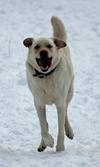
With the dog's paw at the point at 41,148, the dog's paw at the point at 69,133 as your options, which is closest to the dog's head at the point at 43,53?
the dog's paw at the point at 41,148

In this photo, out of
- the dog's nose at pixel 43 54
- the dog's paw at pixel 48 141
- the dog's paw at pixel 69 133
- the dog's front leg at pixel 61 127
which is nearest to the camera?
the dog's nose at pixel 43 54

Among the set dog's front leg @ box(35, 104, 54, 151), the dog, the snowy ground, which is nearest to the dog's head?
the dog

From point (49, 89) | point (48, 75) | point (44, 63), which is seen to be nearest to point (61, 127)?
point (49, 89)

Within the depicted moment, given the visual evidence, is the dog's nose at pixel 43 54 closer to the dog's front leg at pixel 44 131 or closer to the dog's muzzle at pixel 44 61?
the dog's muzzle at pixel 44 61

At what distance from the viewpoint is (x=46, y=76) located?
18.1ft

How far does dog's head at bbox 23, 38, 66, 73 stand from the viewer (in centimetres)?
524

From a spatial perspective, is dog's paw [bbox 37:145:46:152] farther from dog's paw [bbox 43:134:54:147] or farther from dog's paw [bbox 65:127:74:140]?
dog's paw [bbox 65:127:74:140]

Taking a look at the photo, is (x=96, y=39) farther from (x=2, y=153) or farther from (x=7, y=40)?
(x=2, y=153)

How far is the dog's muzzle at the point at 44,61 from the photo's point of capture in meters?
5.22

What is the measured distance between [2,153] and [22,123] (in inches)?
75.1

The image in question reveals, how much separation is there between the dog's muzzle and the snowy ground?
0.94 metres

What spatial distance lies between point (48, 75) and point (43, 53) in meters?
0.36

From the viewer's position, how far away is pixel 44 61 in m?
5.25

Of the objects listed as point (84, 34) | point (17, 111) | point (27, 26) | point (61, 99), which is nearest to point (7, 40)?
point (27, 26)
